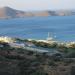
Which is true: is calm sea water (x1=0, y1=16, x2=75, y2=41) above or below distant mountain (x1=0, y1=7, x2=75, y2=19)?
below

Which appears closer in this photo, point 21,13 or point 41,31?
point 41,31

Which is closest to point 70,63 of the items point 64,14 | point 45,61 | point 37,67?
point 45,61

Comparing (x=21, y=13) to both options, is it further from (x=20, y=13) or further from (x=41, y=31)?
(x=41, y=31)

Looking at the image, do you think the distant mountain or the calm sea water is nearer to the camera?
the calm sea water

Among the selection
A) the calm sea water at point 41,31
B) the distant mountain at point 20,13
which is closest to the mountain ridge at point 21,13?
the distant mountain at point 20,13

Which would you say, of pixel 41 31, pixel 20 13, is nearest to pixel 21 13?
pixel 20 13

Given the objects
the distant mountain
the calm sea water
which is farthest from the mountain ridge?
the calm sea water

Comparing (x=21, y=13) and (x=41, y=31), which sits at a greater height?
(x=21, y=13)

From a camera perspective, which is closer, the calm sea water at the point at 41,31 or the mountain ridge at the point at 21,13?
the calm sea water at the point at 41,31

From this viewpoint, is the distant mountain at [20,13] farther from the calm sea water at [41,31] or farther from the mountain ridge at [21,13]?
the calm sea water at [41,31]

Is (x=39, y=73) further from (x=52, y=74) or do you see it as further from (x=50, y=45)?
(x=50, y=45)

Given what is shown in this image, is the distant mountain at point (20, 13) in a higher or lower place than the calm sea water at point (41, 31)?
higher

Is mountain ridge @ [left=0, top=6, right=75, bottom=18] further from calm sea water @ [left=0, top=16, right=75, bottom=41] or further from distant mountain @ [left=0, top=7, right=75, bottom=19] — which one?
calm sea water @ [left=0, top=16, right=75, bottom=41]

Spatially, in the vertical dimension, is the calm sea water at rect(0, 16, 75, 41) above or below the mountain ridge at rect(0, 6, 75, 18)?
below
